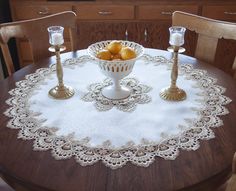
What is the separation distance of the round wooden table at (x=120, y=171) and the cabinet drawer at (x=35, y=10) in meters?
1.70

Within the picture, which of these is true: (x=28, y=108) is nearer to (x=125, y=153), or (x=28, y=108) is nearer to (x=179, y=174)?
(x=125, y=153)

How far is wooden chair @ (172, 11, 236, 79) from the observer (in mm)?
1548

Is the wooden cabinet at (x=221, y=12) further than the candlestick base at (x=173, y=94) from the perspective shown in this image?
Yes

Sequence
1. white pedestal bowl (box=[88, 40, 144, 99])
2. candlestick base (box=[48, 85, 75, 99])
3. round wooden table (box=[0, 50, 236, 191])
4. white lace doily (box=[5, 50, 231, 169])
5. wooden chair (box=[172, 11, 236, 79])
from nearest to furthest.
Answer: round wooden table (box=[0, 50, 236, 191]) → white lace doily (box=[5, 50, 231, 169]) → white pedestal bowl (box=[88, 40, 144, 99]) → candlestick base (box=[48, 85, 75, 99]) → wooden chair (box=[172, 11, 236, 79])

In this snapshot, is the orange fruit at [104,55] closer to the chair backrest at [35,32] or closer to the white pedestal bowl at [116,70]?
the white pedestal bowl at [116,70]

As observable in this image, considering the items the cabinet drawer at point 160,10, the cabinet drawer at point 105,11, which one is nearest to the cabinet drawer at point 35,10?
the cabinet drawer at point 105,11

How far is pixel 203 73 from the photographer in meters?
1.39

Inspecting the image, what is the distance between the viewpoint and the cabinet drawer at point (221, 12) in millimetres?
2387

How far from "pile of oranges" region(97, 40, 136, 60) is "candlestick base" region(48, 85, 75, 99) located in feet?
0.67

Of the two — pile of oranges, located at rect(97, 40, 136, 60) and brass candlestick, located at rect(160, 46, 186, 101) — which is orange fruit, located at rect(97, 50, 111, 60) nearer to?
pile of oranges, located at rect(97, 40, 136, 60)

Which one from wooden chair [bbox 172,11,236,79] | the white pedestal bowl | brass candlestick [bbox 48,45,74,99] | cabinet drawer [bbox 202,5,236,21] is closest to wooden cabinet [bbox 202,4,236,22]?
cabinet drawer [bbox 202,5,236,21]

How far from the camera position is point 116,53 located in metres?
1.17

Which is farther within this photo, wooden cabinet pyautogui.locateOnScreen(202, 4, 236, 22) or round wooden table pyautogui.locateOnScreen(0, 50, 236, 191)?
wooden cabinet pyautogui.locateOnScreen(202, 4, 236, 22)

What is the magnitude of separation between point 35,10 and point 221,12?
58.2 inches
